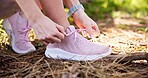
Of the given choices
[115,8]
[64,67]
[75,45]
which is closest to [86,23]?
[75,45]

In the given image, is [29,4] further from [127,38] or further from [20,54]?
[127,38]

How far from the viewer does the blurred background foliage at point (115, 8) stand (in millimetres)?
3992

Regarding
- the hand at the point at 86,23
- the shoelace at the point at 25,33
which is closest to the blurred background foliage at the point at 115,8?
the shoelace at the point at 25,33

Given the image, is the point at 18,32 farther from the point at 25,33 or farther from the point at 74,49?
the point at 74,49

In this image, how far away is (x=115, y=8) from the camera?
14.3 feet

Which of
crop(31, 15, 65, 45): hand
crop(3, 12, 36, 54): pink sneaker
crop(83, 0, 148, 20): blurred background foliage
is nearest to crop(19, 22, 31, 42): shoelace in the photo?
crop(3, 12, 36, 54): pink sneaker

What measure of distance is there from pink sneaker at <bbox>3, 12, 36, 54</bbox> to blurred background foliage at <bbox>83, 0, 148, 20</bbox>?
1873 millimetres

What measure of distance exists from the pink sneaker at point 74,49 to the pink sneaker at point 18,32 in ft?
0.95

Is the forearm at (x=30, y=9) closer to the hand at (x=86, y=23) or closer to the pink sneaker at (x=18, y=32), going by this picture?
the hand at (x=86, y=23)

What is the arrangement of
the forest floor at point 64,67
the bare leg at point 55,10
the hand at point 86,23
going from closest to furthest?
1. the forest floor at point 64,67
2. the bare leg at point 55,10
3. the hand at point 86,23

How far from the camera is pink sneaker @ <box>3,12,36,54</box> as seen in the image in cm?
195

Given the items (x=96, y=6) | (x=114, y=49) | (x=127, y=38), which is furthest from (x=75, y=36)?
(x=96, y=6)

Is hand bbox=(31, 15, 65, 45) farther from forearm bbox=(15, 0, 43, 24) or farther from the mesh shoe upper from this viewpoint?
the mesh shoe upper

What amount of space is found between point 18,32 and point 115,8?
253 centimetres
